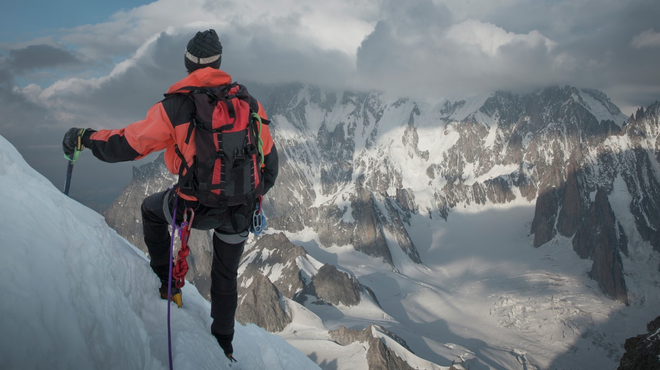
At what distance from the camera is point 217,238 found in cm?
593

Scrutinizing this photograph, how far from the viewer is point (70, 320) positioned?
3375 mm

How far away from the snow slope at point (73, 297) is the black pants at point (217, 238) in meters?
0.30

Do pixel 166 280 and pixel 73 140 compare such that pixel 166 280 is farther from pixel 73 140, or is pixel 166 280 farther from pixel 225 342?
pixel 73 140

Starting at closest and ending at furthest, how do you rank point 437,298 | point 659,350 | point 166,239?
point 166,239 < point 659,350 < point 437,298

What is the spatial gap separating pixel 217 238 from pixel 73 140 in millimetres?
2355

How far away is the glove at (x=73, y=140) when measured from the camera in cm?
504

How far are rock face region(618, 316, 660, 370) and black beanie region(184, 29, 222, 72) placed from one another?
15635 millimetres

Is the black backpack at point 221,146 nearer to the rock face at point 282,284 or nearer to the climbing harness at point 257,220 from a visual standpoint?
the climbing harness at point 257,220

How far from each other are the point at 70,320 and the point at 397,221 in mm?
186633

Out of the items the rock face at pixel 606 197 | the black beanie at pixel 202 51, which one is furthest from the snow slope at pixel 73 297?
the rock face at pixel 606 197

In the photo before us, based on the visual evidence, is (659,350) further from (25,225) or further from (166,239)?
(25,225)

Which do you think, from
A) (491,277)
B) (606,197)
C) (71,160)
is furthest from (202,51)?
(606,197)

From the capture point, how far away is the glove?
5.04 metres

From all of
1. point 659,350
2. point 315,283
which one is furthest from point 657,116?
point 659,350
